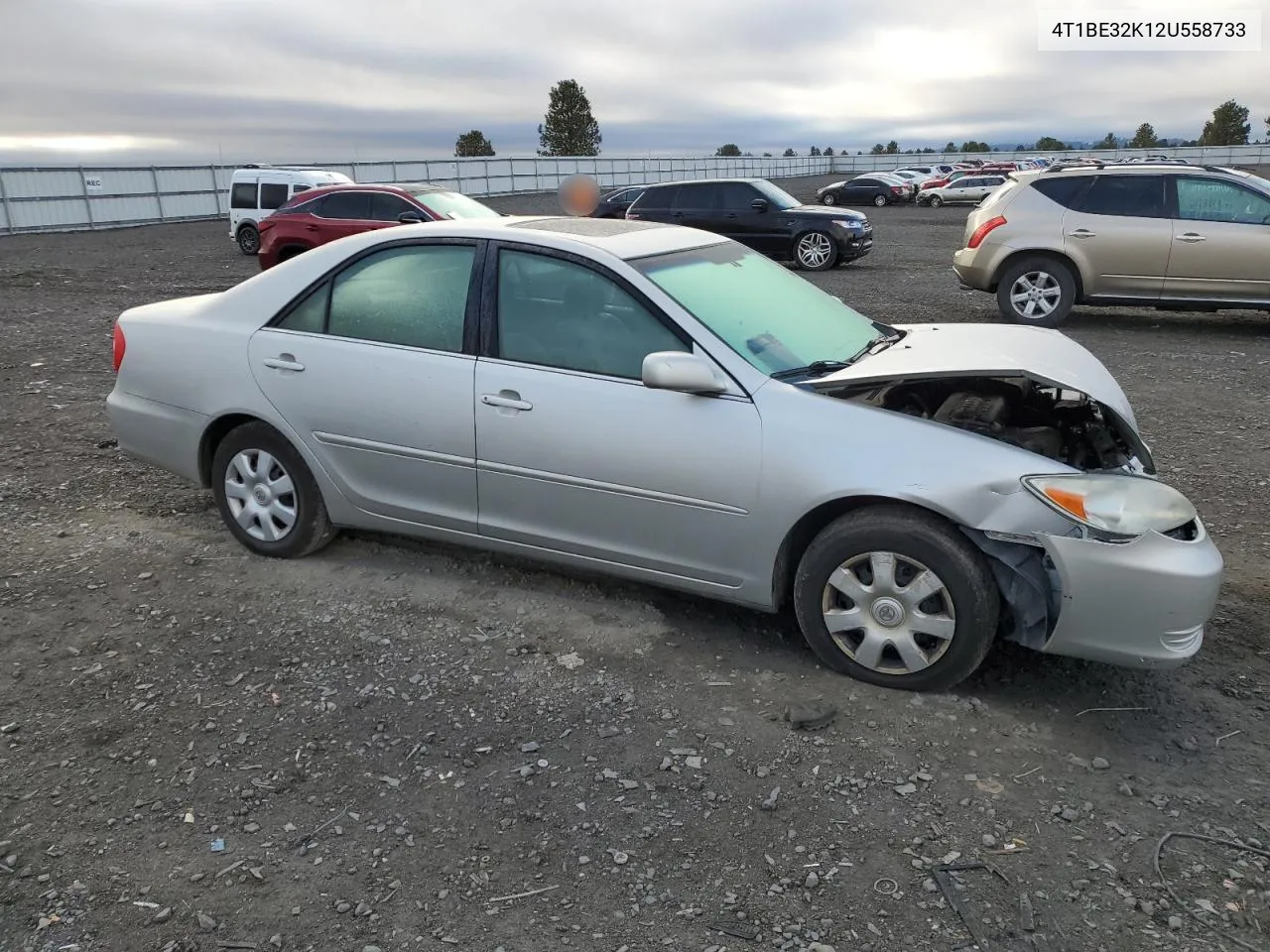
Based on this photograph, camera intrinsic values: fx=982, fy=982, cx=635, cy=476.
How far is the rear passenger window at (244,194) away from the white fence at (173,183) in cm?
931

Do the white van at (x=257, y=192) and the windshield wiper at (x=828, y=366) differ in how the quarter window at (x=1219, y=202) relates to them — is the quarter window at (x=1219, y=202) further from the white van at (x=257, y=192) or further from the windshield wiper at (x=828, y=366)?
the white van at (x=257, y=192)

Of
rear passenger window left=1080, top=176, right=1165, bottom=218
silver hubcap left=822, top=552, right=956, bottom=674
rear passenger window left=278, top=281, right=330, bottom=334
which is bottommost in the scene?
silver hubcap left=822, top=552, right=956, bottom=674

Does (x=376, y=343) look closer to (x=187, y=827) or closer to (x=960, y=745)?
(x=187, y=827)

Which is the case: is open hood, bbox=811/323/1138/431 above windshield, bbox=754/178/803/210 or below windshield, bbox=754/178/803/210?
below

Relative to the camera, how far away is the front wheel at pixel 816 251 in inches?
653

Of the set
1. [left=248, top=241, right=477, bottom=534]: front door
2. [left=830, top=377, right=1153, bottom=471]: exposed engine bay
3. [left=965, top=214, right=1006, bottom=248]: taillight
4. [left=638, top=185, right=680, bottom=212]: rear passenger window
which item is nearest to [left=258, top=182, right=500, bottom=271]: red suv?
[left=638, top=185, right=680, bottom=212]: rear passenger window

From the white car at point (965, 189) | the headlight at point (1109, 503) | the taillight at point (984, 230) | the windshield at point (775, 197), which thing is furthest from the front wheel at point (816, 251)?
the white car at point (965, 189)

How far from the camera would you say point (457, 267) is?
4090mm

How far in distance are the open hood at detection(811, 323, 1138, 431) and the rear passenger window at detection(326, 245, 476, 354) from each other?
5.03 feet

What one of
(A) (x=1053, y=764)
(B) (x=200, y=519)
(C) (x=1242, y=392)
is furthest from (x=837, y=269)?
(A) (x=1053, y=764)

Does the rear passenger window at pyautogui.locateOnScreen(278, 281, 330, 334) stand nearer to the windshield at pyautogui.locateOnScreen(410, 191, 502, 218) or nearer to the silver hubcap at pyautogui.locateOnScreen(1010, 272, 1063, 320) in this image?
the silver hubcap at pyautogui.locateOnScreen(1010, 272, 1063, 320)

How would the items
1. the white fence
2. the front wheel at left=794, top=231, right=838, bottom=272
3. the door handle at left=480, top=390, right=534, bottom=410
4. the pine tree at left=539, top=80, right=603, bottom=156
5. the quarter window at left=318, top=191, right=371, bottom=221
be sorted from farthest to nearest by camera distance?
the pine tree at left=539, top=80, right=603, bottom=156, the white fence, the front wheel at left=794, top=231, right=838, bottom=272, the quarter window at left=318, top=191, right=371, bottom=221, the door handle at left=480, top=390, right=534, bottom=410

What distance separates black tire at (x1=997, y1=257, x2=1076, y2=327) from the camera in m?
10.7

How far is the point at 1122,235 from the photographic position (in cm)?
1034
